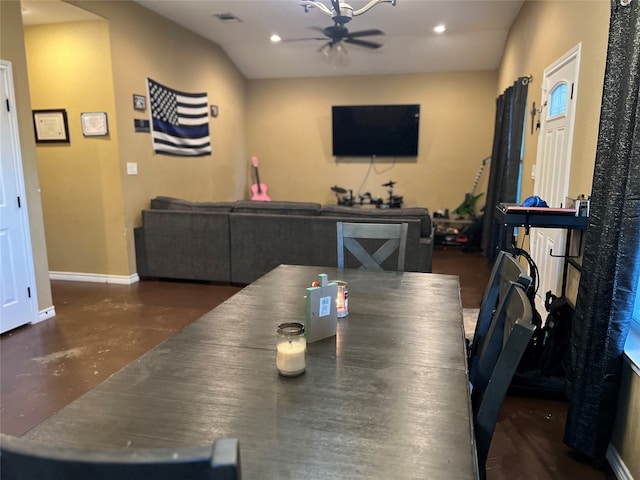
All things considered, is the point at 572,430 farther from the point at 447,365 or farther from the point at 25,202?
the point at 25,202

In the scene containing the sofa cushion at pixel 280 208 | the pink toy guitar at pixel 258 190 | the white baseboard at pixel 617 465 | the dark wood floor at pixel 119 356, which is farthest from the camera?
the pink toy guitar at pixel 258 190

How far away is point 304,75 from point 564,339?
638 centimetres

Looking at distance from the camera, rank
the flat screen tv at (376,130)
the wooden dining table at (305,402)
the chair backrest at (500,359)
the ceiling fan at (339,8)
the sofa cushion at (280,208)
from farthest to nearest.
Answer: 1. the flat screen tv at (376,130)
2. the sofa cushion at (280,208)
3. the ceiling fan at (339,8)
4. the chair backrest at (500,359)
5. the wooden dining table at (305,402)

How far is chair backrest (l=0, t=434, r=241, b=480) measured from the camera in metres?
0.53

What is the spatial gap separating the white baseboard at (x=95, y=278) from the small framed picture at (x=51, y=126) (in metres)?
1.48

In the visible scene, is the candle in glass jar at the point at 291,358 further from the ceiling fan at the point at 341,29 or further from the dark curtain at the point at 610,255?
the ceiling fan at the point at 341,29

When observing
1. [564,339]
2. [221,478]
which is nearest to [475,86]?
[564,339]

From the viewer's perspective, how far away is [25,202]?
11.4 feet

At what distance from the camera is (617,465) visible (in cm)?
183

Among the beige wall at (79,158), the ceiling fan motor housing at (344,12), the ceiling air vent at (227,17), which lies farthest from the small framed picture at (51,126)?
the ceiling fan motor housing at (344,12)

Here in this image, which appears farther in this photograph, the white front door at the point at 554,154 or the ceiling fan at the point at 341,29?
the white front door at the point at 554,154

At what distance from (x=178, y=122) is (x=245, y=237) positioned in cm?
217

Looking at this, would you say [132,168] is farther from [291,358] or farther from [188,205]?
[291,358]

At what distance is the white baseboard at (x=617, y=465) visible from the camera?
1.76 m
